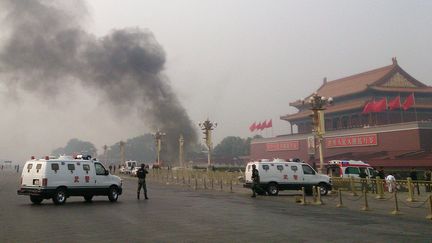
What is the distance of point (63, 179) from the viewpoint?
17969mm

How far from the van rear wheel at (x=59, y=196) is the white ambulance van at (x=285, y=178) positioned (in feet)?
34.9

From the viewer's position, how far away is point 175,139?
7888 centimetres

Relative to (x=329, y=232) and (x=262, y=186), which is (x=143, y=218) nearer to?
(x=329, y=232)

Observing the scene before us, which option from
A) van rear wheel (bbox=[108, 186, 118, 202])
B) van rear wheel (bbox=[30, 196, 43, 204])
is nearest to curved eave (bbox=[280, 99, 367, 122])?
van rear wheel (bbox=[108, 186, 118, 202])

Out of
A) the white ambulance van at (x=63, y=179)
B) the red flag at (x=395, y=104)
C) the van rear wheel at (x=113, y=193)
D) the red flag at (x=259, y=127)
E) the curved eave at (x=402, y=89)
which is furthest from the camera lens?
the red flag at (x=259, y=127)

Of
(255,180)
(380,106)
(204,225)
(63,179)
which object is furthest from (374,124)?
(204,225)

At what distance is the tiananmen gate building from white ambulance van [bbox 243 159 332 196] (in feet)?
67.2

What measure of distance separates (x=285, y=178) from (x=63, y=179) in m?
12.6

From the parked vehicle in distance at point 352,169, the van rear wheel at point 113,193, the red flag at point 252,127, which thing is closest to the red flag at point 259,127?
the red flag at point 252,127

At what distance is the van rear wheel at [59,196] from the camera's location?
17672 mm

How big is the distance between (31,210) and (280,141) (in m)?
59.9

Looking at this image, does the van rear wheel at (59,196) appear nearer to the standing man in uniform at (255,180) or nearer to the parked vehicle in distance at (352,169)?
the standing man in uniform at (255,180)

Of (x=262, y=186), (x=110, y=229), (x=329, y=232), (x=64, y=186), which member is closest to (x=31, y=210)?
(x=64, y=186)

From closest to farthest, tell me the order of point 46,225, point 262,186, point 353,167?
point 46,225 < point 262,186 < point 353,167
